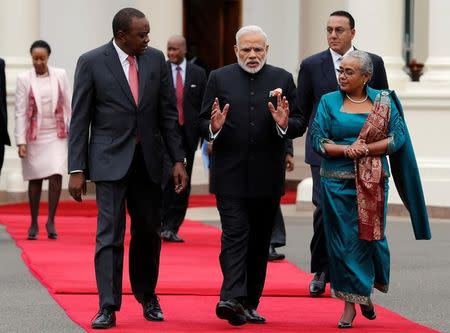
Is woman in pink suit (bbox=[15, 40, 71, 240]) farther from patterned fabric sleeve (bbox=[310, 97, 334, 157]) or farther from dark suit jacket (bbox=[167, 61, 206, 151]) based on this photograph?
patterned fabric sleeve (bbox=[310, 97, 334, 157])

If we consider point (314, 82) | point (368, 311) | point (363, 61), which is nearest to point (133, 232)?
point (368, 311)

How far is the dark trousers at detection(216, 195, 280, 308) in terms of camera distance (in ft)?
32.1

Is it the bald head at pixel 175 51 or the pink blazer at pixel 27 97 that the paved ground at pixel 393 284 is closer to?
the pink blazer at pixel 27 97

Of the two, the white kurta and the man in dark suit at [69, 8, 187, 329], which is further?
the white kurta

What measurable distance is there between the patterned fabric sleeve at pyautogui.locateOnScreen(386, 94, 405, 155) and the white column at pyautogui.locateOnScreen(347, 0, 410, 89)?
30.7 ft

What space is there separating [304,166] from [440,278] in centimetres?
1131

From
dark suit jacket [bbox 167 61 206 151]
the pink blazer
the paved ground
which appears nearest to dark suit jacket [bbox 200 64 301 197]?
the paved ground

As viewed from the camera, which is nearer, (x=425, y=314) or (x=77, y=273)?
(x=425, y=314)

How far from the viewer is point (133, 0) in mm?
23734

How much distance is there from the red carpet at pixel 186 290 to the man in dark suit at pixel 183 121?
0.81 ft

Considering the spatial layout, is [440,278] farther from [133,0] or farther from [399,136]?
[133,0]

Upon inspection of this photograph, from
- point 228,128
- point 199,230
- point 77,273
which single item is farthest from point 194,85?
point 228,128

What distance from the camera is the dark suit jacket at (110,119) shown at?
32.0ft

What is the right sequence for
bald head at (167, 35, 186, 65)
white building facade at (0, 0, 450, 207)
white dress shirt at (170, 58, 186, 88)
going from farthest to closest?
white building facade at (0, 0, 450, 207)
bald head at (167, 35, 186, 65)
white dress shirt at (170, 58, 186, 88)
